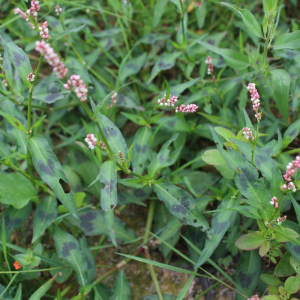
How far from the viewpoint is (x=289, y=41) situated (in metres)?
2.36

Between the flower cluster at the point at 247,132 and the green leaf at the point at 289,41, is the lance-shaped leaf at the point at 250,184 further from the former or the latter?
the green leaf at the point at 289,41

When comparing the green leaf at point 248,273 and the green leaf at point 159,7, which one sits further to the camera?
the green leaf at point 159,7

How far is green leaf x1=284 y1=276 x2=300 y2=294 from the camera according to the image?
2090mm

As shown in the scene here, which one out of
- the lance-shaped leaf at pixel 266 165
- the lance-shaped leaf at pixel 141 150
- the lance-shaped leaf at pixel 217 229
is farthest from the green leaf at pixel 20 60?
the lance-shaped leaf at pixel 217 229

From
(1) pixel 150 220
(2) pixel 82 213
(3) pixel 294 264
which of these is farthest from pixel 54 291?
(3) pixel 294 264

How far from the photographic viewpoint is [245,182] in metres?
2.10

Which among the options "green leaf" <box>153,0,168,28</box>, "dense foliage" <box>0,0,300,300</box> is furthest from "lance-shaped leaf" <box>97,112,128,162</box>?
"green leaf" <box>153,0,168,28</box>

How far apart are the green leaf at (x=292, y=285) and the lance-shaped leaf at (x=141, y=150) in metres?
1.33

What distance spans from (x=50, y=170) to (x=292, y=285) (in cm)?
182

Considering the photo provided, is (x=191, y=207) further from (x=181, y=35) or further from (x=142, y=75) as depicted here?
(x=142, y=75)

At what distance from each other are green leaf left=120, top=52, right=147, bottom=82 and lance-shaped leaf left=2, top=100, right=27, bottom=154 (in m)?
1.14

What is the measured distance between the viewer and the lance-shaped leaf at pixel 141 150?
104 inches

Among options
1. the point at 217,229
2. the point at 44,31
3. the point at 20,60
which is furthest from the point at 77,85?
the point at 217,229

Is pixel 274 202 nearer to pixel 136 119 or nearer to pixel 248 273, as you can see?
pixel 248 273
